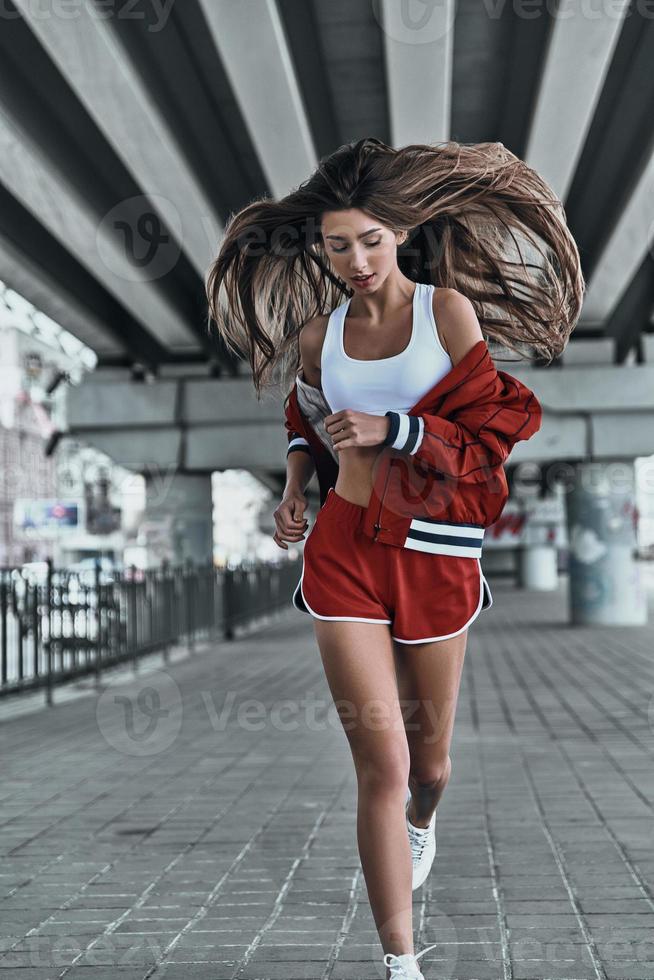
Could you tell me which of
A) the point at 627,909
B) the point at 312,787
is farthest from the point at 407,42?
the point at 627,909

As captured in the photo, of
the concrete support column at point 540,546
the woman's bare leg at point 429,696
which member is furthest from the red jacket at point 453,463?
the concrete support column at point 540,546

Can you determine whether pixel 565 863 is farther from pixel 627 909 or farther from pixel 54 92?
pixel 54 92

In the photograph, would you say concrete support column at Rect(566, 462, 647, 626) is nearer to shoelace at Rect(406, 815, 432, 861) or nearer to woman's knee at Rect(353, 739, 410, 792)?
→ shoelace at Rect(406, 815, 432, 861)

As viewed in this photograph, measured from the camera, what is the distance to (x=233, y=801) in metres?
6.33

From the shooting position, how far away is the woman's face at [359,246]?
3041mm

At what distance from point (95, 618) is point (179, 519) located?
31.0ft

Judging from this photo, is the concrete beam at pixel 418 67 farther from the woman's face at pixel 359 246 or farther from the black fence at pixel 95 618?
the black fence at pixel 95 618

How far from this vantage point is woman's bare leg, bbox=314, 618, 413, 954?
2885mm


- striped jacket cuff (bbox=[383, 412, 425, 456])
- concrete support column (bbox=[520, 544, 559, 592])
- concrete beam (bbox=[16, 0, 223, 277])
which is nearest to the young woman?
striped jacket cuff (bbox=[383, 412, 425, 456])

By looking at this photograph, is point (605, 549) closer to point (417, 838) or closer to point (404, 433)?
point (417, 838)

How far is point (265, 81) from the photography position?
332 inches

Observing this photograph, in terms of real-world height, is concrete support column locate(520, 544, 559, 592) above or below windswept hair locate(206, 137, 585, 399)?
below

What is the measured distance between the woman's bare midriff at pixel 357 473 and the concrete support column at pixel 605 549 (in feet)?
62.1

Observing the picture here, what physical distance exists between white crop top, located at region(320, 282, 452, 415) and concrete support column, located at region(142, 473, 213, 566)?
18.9 meters
